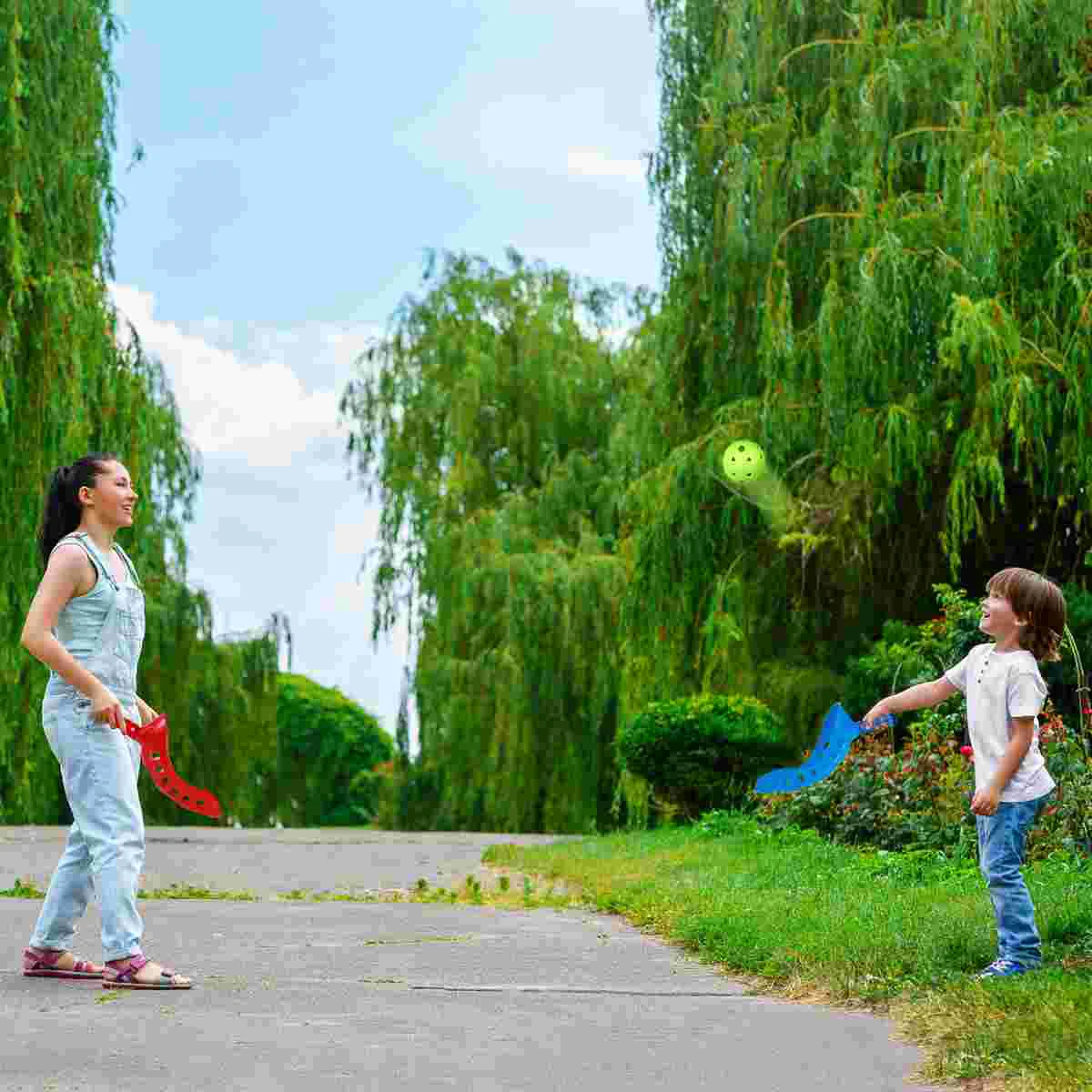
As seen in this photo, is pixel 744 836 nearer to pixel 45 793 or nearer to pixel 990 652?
pixel 990 652

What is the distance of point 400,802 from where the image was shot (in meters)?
23.5

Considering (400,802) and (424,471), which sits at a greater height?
(424,471)

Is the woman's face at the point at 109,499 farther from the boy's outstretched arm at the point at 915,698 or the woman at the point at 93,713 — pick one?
the boy's outstretched arm at the point at 915,698

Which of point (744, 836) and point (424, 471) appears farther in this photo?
point (424, 471)

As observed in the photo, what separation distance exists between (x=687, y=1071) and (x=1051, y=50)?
14.1m

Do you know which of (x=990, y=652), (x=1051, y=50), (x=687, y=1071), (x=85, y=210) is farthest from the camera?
(x=85, y=210)

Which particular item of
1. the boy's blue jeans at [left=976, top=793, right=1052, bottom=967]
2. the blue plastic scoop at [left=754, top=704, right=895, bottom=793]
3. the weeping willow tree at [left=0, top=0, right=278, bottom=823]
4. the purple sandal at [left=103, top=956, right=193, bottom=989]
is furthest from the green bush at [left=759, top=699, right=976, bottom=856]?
the weeping willow tree at [left=0, top=0, right=278, bottom=823]

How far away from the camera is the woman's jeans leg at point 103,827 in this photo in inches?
234

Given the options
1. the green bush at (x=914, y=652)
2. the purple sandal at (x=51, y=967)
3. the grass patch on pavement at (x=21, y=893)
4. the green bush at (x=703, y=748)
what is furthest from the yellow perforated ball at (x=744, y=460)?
the purple sandal at (x=51, y=967)

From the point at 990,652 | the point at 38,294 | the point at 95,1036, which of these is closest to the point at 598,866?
the point at 990,652

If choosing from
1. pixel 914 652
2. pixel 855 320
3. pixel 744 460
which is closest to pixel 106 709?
pixel 914 652

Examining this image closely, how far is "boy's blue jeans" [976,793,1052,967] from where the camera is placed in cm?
624

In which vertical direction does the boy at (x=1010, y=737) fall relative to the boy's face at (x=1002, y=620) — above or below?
below

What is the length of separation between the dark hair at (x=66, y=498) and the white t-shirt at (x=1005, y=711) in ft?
11.1
